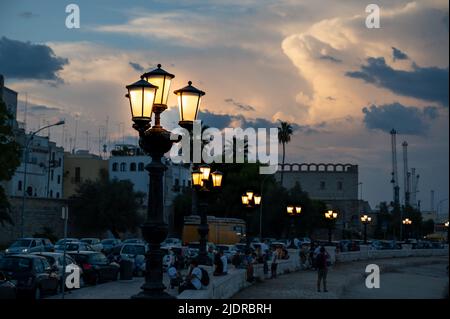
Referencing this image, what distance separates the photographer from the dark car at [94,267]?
28547mm

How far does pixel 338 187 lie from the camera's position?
112000 millimetres

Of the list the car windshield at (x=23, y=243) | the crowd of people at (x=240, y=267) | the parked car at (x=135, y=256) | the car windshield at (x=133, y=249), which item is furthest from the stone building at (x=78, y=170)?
the parked car at (x=135, y=256)

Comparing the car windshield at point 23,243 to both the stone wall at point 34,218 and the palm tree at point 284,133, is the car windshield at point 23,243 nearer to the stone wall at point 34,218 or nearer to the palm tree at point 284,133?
the stone wall at point 34,218

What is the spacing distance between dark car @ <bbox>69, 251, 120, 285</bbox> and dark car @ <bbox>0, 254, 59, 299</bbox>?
16.7 ft

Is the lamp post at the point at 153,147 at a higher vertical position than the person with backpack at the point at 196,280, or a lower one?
higher

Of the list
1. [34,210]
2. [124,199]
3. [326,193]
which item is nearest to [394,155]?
[326,193]

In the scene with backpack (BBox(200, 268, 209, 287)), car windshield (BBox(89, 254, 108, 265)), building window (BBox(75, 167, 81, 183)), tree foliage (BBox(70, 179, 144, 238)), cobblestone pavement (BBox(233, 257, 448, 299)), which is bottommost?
cobblestone pavement (BBox(233, 257, 448, 299))

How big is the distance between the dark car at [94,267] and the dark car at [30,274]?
508 cm

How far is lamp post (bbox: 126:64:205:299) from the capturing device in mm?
10680

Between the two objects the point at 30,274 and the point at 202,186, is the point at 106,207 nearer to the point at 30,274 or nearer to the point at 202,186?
the point at 30,274

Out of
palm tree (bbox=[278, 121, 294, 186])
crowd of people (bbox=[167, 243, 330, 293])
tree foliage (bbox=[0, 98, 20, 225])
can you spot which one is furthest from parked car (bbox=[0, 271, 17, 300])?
palm tree (bbox=[278, 121, 294, 186])

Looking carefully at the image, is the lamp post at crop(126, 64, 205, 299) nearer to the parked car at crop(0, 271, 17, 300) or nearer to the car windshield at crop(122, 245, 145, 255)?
the parked car at crop(0, 271, 17, 300)

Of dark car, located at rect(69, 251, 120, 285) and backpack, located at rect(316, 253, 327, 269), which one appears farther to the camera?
dark car, located at rect(69, 251, 120, 285)

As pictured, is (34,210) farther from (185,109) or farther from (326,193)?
(326,193)
